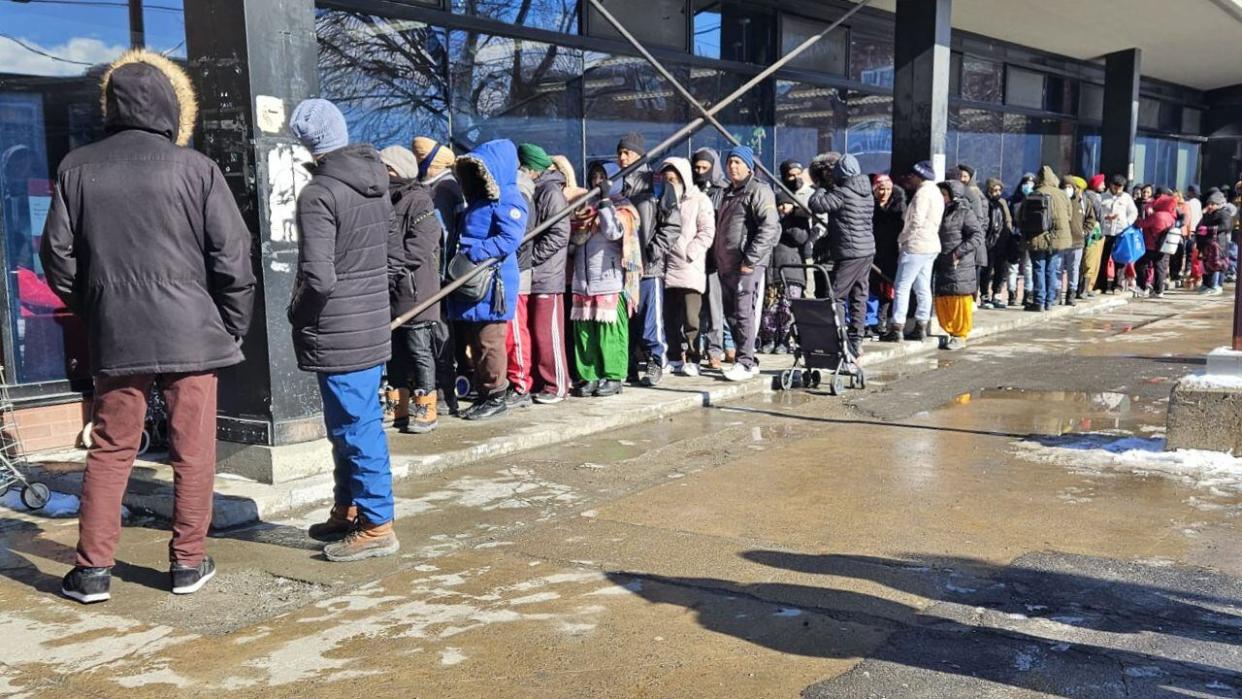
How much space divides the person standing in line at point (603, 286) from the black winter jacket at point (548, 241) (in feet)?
0.88

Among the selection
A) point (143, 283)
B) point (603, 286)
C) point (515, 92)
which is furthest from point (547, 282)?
point (143, 283)

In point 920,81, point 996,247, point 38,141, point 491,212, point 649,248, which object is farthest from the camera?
point 996,247

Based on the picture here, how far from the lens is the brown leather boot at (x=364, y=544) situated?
16.3 feet

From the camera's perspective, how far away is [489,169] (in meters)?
7.34

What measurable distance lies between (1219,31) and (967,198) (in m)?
11.7

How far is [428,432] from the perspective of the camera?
7426mm

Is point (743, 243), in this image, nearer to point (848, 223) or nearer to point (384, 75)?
point (848, 223)

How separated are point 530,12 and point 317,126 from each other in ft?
20.8

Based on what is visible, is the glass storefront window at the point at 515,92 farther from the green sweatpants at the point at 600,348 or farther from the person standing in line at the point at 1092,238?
the person standing in line at the point at 1092,238

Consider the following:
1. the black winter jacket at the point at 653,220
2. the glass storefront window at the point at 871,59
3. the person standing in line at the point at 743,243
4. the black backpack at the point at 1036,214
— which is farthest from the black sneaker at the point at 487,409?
the glass storefront window at the point at 871,59

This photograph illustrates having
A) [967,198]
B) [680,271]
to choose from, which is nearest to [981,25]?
[967,198]

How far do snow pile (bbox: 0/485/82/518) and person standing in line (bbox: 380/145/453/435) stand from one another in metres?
2.16

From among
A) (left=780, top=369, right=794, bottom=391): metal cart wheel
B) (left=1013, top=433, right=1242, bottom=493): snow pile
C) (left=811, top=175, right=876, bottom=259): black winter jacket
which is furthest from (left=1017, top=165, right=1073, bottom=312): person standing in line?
(left=1013, top=433, right=1242, bottom=493): snow pile

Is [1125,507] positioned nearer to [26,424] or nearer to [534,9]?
[26,424]
